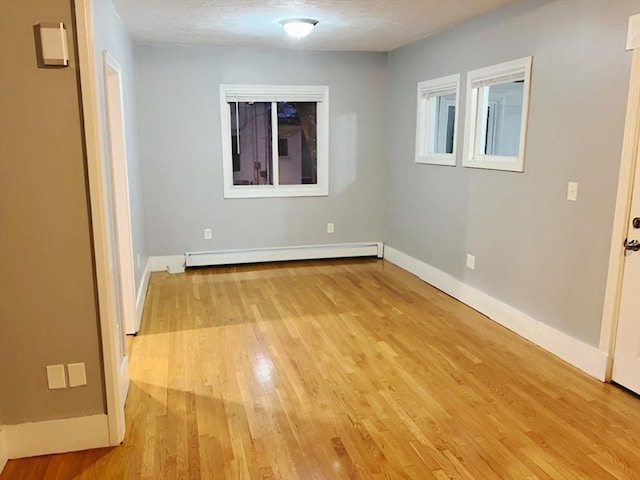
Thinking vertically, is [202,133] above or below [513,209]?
above

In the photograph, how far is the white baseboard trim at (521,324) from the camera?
3182 millimetres

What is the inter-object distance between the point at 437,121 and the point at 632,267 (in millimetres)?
2759

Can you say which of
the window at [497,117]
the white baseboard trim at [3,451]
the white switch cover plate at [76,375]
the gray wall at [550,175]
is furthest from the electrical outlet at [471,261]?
the white baseboard trim at [3,451]

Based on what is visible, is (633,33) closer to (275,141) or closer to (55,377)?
(55,377)

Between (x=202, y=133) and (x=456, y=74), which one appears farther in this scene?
(x=202, y=133)

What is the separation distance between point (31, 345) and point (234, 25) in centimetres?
314

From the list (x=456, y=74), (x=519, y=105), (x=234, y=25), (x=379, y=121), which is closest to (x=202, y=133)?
(x=234, y=25)

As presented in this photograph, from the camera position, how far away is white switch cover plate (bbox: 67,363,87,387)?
7.78 ft

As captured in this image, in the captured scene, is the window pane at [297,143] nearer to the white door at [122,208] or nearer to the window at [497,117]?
the window at [497,117]

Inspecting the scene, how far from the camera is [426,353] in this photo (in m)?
3.53

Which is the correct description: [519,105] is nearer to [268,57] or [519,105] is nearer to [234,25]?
[234,25]

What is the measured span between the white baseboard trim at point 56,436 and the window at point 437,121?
11.8 ft

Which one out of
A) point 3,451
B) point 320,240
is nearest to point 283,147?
point 320,240

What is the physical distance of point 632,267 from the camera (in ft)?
9.55
